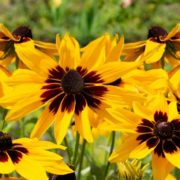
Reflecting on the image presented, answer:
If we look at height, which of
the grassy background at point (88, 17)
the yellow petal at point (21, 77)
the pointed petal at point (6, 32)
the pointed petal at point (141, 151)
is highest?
the grassy background at point (88, 17)

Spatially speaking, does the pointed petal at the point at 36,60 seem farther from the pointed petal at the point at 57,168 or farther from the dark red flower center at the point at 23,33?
the dark red flower center at the point at 23,33

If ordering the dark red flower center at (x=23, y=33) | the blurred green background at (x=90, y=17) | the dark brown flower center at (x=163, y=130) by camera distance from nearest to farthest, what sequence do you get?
the dark brown flower center at (x=163, y=130) → the dark red flower center at (x=23, y=33) → the blurred green background at (x=90, y=17)

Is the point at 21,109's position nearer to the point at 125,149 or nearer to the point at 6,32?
the point at 125,149

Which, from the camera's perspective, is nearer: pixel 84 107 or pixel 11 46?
pixel 84 107

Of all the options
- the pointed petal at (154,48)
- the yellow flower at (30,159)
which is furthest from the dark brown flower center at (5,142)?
the pointed petal at (154,48)

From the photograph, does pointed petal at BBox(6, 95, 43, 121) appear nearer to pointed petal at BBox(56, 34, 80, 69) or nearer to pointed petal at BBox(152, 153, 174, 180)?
pointed petal at BBox(56, 34, 80, 69)

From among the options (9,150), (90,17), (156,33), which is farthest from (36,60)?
(90,17)

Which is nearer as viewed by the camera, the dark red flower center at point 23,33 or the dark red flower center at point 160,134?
the dark red flower center at point 160,134

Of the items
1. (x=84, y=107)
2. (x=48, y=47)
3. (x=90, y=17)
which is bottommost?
(x=84, y=107)

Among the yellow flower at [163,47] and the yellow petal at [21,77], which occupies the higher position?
the yellow flower at [163,47]
